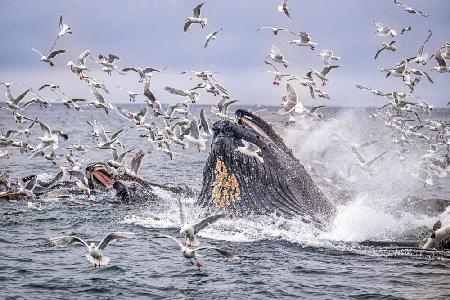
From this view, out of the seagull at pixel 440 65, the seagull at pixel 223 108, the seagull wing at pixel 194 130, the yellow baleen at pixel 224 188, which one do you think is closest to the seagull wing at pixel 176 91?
the seagull at pixel 223 108

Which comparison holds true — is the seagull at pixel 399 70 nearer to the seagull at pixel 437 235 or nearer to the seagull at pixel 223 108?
the seagull at pixel 223 108

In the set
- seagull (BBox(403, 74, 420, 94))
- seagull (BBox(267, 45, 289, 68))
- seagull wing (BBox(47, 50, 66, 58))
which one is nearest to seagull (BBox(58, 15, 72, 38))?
seagull wing (BBox(47, 50, 66, 58))

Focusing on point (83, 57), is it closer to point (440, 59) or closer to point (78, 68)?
point (78, 68)

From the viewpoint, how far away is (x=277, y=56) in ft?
57.6

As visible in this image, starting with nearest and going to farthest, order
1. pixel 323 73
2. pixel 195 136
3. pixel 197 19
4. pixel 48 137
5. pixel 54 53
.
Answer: pixel 195 136 → pixel 197 19 → pixel 48 137 → pixel 323 73 → pixel 54 53

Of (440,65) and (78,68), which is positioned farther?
(440,65)

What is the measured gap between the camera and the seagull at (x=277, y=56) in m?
17.5

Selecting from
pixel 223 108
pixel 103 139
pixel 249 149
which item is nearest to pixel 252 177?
pixel 249 149

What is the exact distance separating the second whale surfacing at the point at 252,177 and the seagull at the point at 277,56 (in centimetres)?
467

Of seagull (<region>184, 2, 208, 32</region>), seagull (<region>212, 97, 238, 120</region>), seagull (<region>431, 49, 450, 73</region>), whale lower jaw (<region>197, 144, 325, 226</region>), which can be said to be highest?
seagull (<region>184, 2, 208, 32</region>)

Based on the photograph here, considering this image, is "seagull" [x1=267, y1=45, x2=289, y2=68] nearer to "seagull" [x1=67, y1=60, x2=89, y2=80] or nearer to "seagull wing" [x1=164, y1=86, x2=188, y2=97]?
"seagull wing" [x1=164, y1=86, x2=188, y2=97]

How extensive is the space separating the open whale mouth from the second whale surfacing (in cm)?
575

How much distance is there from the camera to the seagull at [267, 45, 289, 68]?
1755 centimetres

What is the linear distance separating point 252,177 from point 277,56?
18.2 ft
